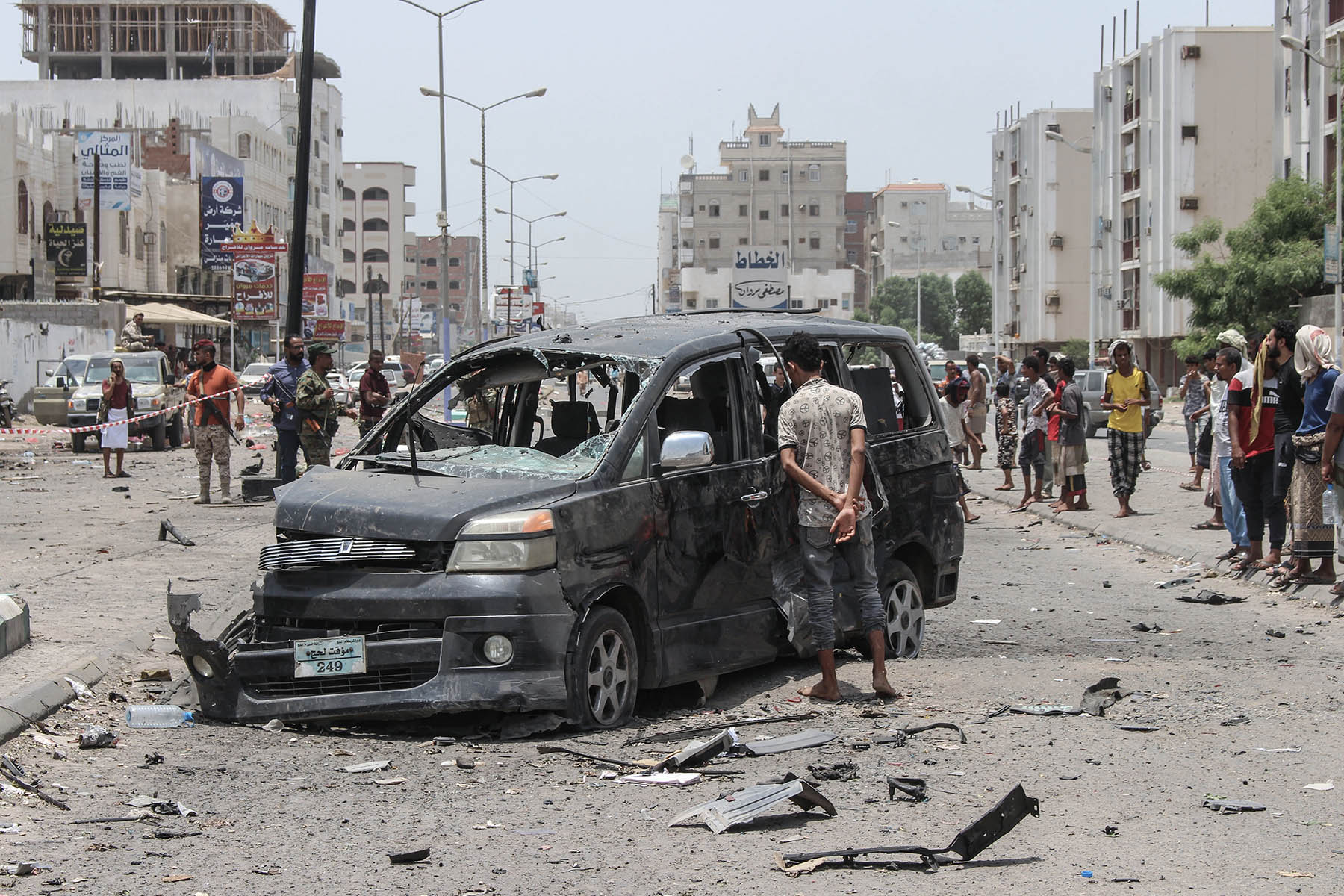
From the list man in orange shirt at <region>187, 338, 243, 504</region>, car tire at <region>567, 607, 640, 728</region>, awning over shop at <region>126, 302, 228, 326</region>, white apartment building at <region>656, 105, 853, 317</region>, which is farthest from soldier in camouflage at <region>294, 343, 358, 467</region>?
white apartment building at <region>656, 105, 853, 317</region>

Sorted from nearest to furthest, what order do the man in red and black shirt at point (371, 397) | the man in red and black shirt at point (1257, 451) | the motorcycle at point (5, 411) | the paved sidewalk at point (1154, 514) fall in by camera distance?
the man in red and black shirt at point (1257, 451) → the paved sidewalk at point (1154, 514) → the man in red and black shirt at point (371, 397) → the motorcycle at point (5, 411)

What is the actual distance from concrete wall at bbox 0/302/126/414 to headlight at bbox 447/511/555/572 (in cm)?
4274

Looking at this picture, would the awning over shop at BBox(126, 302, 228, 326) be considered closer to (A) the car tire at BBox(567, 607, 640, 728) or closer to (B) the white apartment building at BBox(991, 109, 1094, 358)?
(A) the car tire at BBox(567, 607, 640, 728)

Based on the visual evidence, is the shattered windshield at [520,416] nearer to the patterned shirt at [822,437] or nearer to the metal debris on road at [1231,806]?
the patterned shirt at [822,437]

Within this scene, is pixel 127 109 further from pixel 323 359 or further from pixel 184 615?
pixel 184 615

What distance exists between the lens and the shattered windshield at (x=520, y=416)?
743 cm

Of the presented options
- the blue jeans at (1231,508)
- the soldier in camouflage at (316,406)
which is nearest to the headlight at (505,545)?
the blue jeans at (1231,508)

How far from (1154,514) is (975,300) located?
13054cm

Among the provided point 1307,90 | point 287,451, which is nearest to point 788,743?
point 287,451

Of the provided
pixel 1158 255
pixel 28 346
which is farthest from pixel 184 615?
pixel 1158 255

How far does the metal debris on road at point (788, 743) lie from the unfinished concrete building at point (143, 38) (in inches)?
5147

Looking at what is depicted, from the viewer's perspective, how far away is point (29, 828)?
548 centimetres

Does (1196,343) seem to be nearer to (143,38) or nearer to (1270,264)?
(1270,264)

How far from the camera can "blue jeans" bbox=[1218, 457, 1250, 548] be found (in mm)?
13359
